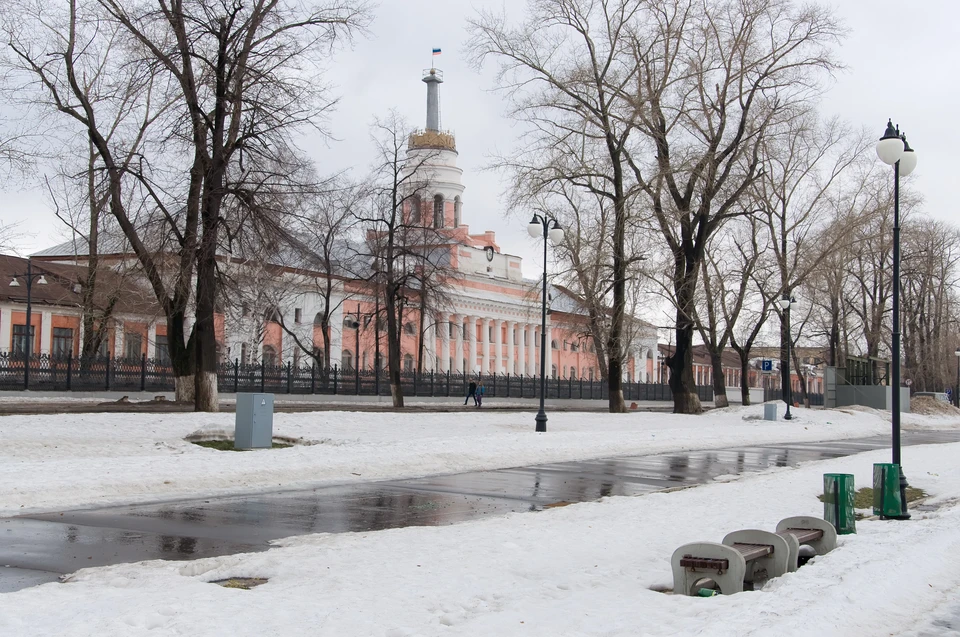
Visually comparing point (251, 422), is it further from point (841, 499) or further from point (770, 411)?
point (770, 411)

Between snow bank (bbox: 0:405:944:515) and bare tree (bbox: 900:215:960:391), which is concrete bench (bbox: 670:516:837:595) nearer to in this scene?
snow bank (bbox: 0:405:944:515)

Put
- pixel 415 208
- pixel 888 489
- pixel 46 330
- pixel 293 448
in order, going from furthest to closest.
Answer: pixel 46 330 < pixel 415 208 < pixel 293 448 < pixel 888 489

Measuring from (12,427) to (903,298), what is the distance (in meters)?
61.8

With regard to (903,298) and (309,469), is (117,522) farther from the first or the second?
(903,298)

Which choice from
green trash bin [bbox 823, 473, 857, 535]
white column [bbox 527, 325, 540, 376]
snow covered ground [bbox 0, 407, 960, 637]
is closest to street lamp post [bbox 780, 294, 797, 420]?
snow covered ground [bbox 0, 407, 960, 637]

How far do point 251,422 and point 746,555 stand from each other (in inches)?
565

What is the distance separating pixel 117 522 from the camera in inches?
424

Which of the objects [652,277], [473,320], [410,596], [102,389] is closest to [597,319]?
[652,277]

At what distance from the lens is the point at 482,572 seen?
7934 mm

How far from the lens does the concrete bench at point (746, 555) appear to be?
23.7ft

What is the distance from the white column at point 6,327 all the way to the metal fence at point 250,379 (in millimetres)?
15774

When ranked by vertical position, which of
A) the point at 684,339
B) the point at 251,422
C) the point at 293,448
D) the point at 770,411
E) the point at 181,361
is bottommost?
the point at 293,448

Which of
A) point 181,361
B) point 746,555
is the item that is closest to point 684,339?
point 181,361

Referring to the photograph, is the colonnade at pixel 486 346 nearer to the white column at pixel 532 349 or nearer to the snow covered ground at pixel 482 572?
the white column at pixel 532 349
